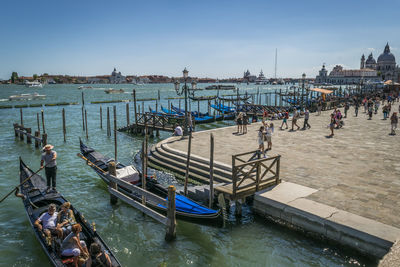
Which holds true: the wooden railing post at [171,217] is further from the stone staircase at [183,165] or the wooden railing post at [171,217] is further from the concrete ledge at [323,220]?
the concrete ledge at [323,220]

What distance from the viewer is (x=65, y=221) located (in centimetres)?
657

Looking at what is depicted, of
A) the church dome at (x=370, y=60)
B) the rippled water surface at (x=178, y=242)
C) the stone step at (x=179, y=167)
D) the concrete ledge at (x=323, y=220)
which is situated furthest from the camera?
the church dome at (x=370, y=60)

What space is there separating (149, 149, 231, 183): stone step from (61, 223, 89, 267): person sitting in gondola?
4.88 m

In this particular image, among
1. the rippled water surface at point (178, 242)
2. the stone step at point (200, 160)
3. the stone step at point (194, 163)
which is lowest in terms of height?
the rippled water surface at point (178, 242)

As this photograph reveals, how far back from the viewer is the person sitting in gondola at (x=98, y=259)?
536cm

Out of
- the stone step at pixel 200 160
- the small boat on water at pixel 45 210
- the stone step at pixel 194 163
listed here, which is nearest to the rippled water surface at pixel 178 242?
the small boat on water at pixel 45 210

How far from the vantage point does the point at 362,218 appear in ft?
20.9

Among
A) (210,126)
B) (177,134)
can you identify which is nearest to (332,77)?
(210,126)

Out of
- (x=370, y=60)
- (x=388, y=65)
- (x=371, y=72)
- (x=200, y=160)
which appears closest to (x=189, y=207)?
(x=200, y=160)

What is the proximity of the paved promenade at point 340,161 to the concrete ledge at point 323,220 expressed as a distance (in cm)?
36

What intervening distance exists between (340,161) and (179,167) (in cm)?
597

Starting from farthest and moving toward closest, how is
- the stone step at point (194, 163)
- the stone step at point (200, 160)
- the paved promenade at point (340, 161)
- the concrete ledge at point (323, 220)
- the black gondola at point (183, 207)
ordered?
the stone step at point (200, 160), the stone step at point (194, 163), the black gondola at point (183, 207), the paved promenade at point (340, 161), the concrete ledge at point (323, 220)

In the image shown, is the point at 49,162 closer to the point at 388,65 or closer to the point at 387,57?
the point at 388,65

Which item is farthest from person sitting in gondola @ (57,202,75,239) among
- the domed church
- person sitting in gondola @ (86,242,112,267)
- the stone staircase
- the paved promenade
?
the domed church
